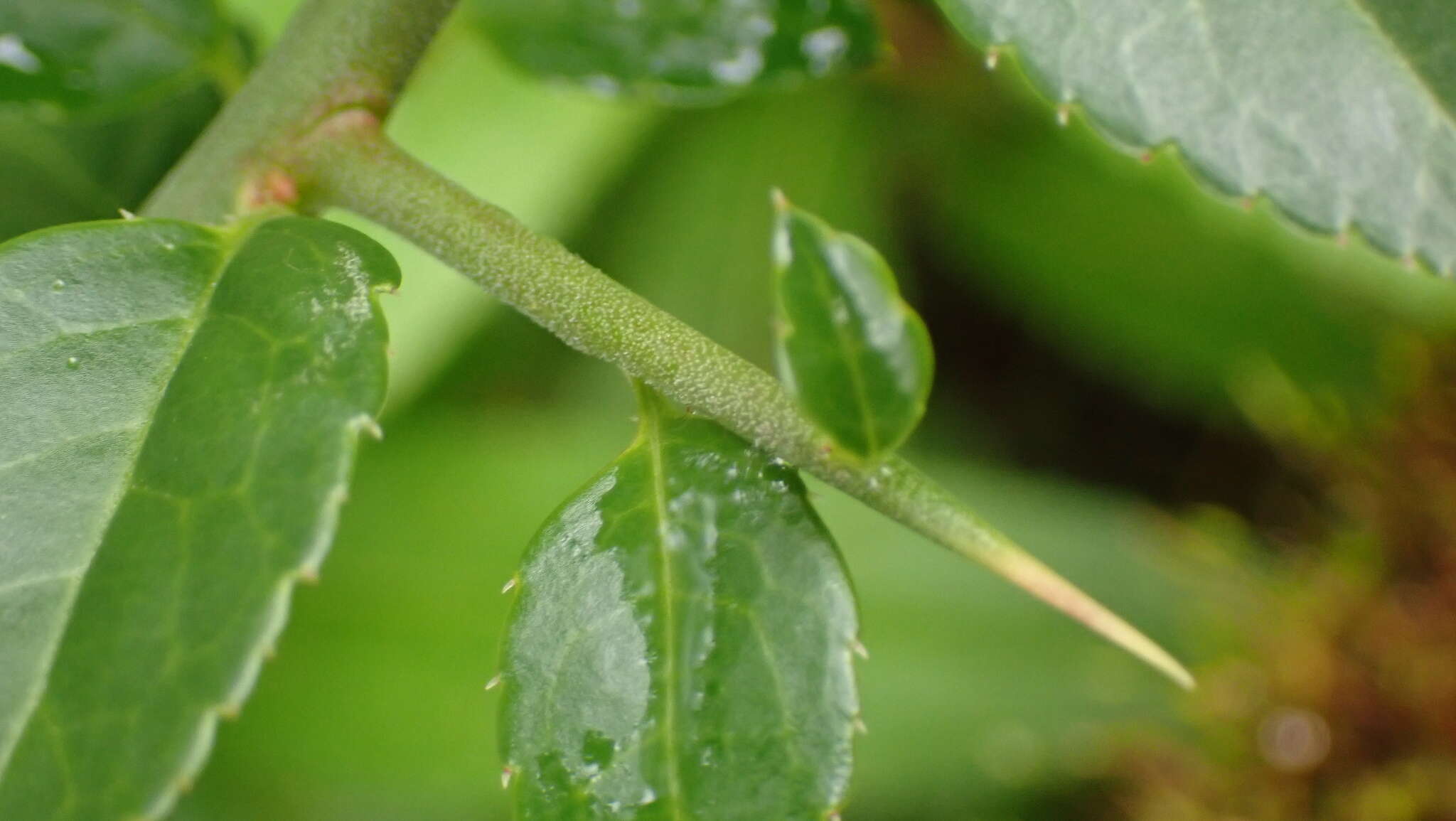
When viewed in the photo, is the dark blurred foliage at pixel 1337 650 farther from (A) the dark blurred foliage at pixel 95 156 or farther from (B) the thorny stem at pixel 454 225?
(A) the dark blurred foliage at pixel 95 156

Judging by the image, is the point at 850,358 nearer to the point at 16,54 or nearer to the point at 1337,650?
the point at 16,54

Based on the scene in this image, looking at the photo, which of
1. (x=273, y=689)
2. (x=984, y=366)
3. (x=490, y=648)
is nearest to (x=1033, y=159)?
(x=984, y=366)

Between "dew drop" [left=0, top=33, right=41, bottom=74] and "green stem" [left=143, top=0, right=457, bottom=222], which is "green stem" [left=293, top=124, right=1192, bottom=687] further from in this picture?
"dew drop" [left=0, top=33, right=41, bottom=74]

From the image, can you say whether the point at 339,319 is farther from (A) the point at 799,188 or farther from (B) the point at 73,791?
(A) the point at 799,188

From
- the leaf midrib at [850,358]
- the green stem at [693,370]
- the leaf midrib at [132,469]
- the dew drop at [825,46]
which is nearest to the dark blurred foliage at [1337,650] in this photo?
the dew drop at [825,46]

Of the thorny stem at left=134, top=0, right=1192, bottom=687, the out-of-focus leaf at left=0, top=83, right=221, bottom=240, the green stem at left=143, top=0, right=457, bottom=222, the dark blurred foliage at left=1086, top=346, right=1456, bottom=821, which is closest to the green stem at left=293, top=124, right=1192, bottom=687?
the thorny stem at left=134, top=0, right=1192, bottom=687

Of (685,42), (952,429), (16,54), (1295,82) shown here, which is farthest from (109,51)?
(952,429)
